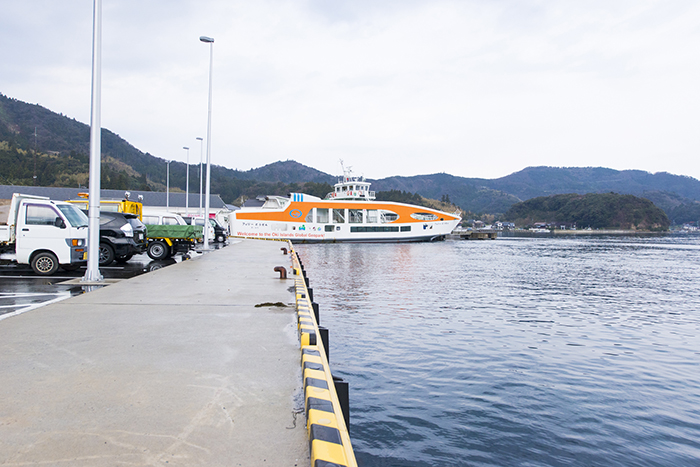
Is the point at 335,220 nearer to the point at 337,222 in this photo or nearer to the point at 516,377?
the point at 337,222

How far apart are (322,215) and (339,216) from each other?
1.90 m

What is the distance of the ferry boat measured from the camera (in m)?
48.2

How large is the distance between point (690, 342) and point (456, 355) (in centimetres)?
599

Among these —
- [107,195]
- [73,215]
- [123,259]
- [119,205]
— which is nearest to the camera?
[73,215]

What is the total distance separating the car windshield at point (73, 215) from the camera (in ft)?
41.2

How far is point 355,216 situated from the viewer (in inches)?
2020

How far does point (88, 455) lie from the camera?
2711 mm

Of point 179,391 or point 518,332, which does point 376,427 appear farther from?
point 518,332

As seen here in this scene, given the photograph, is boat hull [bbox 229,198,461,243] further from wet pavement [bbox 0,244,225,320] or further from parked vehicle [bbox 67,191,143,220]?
wet pavement [bbox 0,244,225,320]

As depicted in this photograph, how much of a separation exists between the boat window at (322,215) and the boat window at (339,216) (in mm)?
A: 997

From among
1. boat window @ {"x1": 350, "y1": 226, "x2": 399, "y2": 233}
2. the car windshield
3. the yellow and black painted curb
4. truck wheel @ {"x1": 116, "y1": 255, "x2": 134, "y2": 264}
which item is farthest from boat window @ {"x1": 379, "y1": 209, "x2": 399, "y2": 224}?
the yellow and black painted curb

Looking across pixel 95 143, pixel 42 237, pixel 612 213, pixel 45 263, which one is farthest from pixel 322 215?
pixel 612 213

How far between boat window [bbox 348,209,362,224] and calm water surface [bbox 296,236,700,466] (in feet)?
114

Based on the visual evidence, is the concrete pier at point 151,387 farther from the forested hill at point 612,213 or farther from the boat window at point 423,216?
the forested hill at point 612,213
